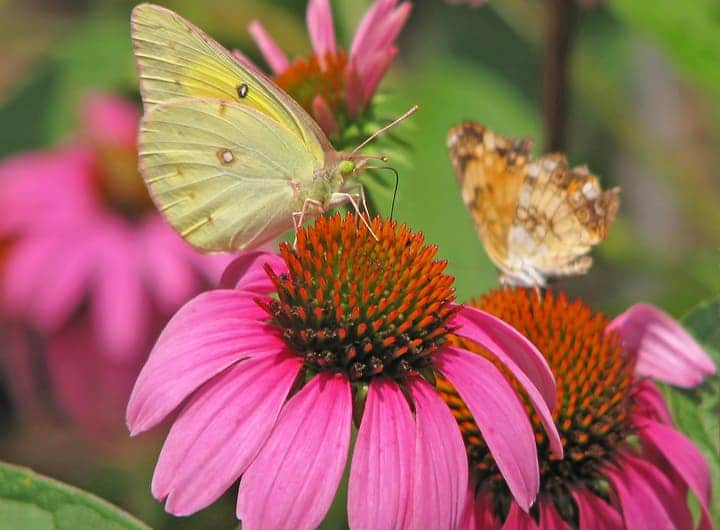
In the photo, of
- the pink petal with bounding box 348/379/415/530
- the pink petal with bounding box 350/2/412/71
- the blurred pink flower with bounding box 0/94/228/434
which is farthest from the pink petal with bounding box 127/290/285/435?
the blurred pink flower with bounding box 0/94/228/434

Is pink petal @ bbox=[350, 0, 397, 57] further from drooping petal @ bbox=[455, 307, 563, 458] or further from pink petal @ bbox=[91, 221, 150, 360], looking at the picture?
pink petal @ bbox=[91, 221, 150, 360]

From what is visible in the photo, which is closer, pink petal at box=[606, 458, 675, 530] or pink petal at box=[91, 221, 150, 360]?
pink petal at box=[606, 458, 675, 530]

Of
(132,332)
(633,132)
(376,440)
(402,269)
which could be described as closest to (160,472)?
(376,440)

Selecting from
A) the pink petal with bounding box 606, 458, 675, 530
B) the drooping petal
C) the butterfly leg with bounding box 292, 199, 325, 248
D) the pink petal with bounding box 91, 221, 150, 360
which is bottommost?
the pink petal with bounding box 91, 221, 150, 360

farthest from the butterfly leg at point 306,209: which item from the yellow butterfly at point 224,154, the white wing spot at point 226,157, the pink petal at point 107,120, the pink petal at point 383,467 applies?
the pink petal at point 107,120

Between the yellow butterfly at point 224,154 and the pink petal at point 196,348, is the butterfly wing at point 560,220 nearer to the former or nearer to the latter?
the yellow butterfly at point 224,154

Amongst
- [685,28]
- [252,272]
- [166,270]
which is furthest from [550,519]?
[166,270]

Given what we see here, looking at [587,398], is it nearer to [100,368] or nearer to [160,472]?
[160,472]
